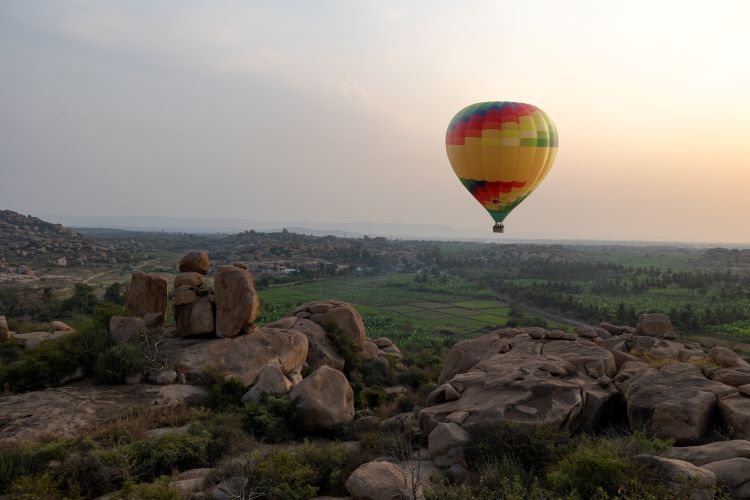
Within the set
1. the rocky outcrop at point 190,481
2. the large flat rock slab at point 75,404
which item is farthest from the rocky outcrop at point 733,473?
the large flat rock slab at point 75,404

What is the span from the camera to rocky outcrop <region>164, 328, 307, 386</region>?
762 inches

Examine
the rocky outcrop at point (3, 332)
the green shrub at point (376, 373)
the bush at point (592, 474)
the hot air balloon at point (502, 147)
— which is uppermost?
the hot air balloon at point (502, 147)

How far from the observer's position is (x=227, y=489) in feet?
30.8

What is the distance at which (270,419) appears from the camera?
14.9m

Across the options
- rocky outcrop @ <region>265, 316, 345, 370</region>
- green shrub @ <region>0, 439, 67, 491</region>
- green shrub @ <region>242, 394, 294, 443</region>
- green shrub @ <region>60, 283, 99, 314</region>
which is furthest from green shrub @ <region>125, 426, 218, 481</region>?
green shrub @ <region>60, 283, 99, 314</region>

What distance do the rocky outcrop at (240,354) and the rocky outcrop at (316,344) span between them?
1.36 m

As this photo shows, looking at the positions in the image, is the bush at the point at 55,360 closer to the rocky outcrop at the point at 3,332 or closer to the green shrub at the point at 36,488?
the rocky outcrop at the point at 3,332

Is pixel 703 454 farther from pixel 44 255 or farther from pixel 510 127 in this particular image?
pixel 44 255

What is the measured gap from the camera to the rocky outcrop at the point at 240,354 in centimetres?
1934

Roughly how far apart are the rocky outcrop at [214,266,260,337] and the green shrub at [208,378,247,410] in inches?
139

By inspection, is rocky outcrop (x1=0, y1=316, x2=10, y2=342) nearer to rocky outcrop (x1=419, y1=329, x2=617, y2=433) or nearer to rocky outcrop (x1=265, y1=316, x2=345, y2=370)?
rocky outcrop (x1=265, y1=316, x2=345, y2=370)

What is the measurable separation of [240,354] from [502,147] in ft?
54.2

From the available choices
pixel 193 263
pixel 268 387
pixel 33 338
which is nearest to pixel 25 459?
pixel 268 387

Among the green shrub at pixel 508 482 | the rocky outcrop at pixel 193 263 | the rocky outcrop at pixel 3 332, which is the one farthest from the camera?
the rocky outcrop at pixel 193 263
